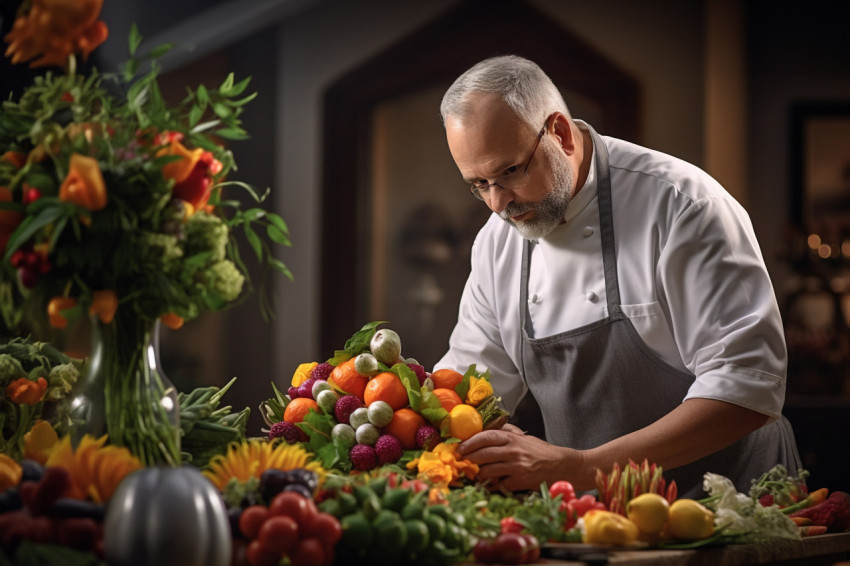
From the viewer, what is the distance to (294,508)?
1.14 metres

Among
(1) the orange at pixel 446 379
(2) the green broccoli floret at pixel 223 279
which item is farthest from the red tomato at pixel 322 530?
(1) the orange at pixel 446 379

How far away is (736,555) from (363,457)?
598 millimetres

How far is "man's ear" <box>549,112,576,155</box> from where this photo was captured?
6.84 ft

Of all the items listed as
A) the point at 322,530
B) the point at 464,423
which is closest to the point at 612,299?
the point at 464,423

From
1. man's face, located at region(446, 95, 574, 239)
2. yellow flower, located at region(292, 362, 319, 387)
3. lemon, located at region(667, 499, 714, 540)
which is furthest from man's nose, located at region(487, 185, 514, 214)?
lemon, located at region(667, 499, 714, 540)

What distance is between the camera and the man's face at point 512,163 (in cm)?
193

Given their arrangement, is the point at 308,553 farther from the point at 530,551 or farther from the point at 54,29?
the point at 54,29

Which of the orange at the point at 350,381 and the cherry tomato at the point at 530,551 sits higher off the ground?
the orange at the point at 350,381

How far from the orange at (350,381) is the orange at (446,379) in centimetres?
13

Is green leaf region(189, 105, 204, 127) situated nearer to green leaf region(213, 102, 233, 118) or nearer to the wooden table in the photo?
green leaf region(213, 102, 233, 118)

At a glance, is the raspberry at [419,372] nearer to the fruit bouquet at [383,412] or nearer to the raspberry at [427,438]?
the fruit bouquet at [383,412]

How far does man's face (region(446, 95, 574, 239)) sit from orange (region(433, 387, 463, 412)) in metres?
0.49

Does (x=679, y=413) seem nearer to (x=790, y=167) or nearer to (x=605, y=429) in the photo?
(x=605, y=429)

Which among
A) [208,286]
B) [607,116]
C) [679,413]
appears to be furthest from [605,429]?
[607,116]
